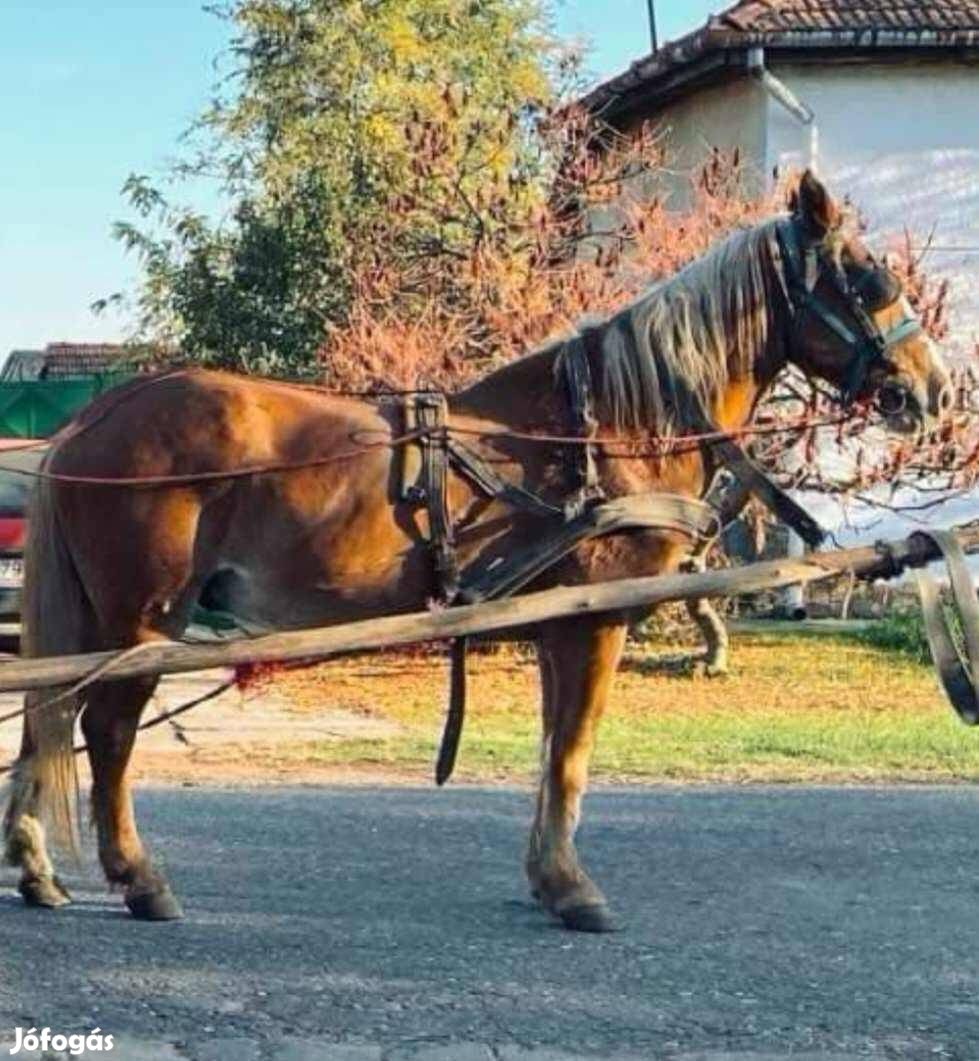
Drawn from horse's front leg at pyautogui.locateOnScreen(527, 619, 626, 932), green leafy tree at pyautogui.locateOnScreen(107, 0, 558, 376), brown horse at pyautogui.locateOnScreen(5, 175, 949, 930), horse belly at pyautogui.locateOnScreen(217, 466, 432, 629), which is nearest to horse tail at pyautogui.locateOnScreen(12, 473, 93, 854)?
brown horse at pyautogui.locateOnScreen(5, 175, 949, 930)

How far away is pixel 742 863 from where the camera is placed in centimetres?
695

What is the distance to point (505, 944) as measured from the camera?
5.69 m

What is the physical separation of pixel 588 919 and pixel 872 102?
531 inches

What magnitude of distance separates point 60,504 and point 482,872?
209cm

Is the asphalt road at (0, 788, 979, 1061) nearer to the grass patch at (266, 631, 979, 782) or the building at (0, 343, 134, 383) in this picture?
the grass patch at (266, 631, 979, 782)

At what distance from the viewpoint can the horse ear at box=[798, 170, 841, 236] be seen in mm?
6039

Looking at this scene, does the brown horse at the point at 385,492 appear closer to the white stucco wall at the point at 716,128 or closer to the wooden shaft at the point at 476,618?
the wooden shaft at the point at 476,618

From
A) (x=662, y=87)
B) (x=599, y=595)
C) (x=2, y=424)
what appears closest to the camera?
(x=599, y=595)

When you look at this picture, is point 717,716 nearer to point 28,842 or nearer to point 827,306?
point 827,306

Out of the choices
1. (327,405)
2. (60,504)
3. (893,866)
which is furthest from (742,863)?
(60,504)

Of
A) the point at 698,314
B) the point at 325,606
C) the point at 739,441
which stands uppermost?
the point at 698,314

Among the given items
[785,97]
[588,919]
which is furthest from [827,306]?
[785,97]

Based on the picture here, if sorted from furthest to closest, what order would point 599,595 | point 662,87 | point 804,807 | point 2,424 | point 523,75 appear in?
1. point 523,75
2. point 2,424
3. point 662,87
4. point 804,807
5. point 599,595

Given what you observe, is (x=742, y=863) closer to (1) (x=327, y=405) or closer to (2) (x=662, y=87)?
(1) (x=327, y=405)
